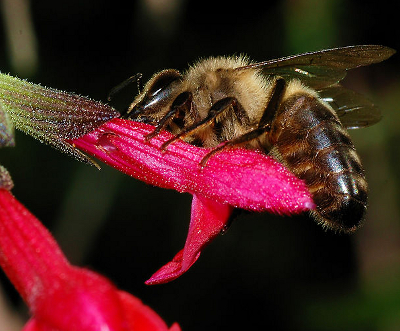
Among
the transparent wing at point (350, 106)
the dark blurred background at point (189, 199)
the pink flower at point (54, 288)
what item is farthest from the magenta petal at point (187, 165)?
the dark blurred background at point (189, 199)

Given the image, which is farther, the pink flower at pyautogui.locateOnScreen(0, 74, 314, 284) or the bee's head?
the bee's head

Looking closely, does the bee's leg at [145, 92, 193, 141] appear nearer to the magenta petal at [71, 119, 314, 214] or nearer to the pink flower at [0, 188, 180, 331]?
the magenta petal at [71, 119, 314, 214]

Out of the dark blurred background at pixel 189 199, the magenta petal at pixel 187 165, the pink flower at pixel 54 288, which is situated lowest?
the dark blurred background at pixel 189 199

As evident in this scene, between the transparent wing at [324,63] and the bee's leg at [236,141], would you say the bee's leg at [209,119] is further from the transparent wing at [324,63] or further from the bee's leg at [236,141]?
the transparent wing at [324,63]

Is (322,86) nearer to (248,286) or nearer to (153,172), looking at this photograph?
(153,172)

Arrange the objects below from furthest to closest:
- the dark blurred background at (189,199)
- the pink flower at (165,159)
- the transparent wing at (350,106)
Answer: the dark blurred background at (189,199), the transparent wing at (350,106), the pink flower at (165,159)

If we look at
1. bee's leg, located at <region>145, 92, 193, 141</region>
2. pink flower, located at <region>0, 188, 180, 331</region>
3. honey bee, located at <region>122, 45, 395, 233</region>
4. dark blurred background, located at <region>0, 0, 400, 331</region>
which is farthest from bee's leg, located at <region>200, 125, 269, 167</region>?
dark blurred background, located at <region>0, 0, 400, 331</region>

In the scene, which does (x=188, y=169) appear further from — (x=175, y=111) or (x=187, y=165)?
(x=175, y=111)
